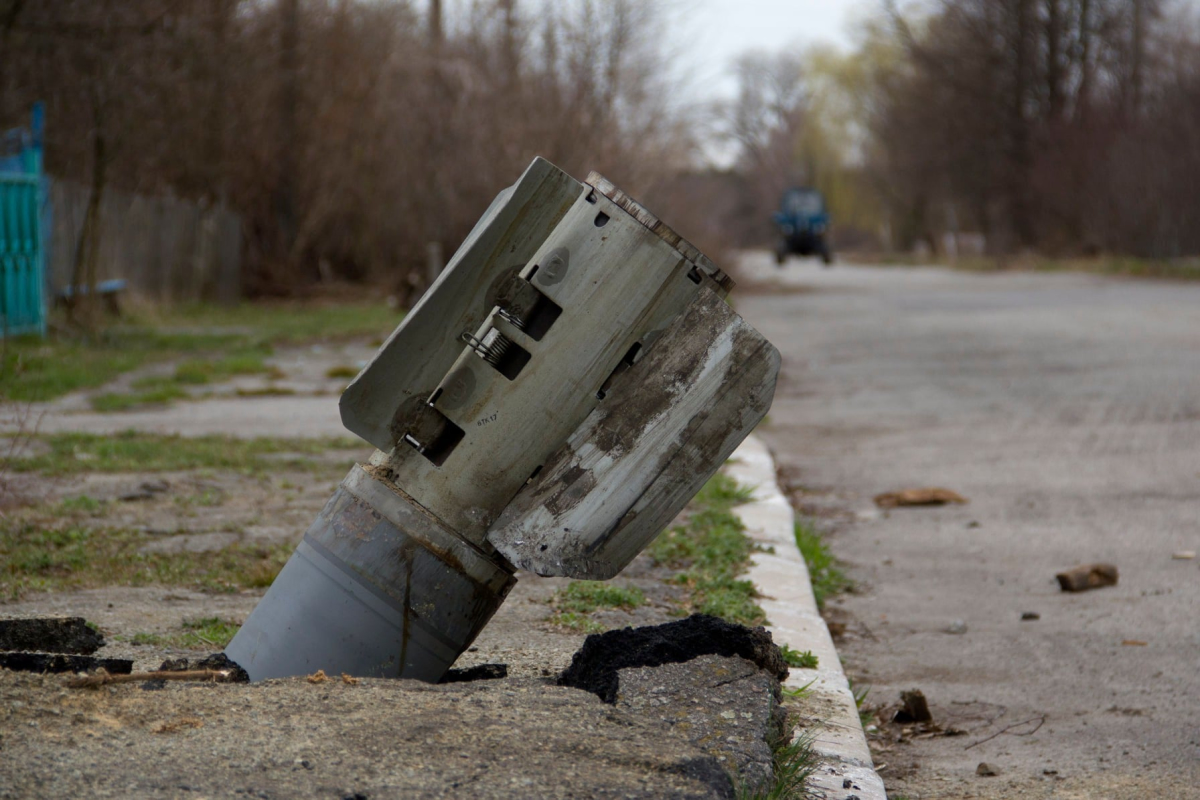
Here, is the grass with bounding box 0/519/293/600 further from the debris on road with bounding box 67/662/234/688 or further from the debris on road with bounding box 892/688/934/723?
the debris on road with bounding box 892/688/934/723

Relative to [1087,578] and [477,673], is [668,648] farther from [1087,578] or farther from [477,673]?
[1087,578]

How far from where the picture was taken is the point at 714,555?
474 centimetres

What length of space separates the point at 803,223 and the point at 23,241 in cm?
3200

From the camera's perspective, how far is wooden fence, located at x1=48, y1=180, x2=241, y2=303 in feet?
48.5

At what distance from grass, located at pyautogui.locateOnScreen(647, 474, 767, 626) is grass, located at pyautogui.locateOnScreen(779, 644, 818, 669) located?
0.23 metres

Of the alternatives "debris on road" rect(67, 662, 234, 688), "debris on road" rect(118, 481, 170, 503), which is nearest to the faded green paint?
"debris on road" rect(118, 481, 170, 503)

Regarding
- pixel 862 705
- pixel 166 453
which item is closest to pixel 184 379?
pixel 166 453

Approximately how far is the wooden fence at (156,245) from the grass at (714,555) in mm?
11286

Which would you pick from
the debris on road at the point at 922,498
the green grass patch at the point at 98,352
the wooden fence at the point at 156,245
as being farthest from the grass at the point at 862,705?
the wooden fence at the point at 156,245

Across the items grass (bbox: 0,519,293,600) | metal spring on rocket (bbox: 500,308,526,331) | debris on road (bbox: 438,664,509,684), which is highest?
metal spring on rocket (bbox: 500,308,526,331)

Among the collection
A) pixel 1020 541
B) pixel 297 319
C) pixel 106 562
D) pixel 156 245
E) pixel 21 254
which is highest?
pixel 156 245

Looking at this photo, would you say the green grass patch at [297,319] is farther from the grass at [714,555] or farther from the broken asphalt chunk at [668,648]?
the broken asphalt chunk at [668,648]

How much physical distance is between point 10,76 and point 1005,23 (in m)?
35.1

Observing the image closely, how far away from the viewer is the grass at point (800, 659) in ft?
11.5
